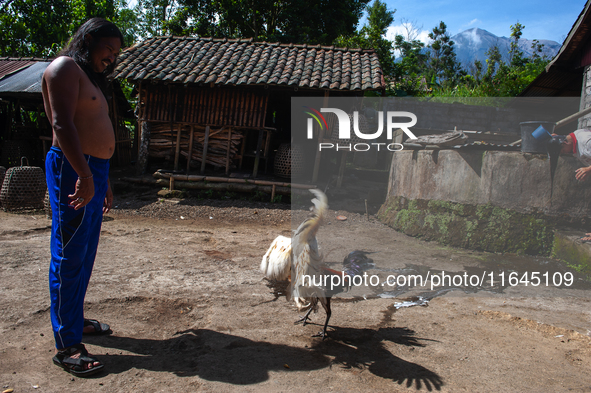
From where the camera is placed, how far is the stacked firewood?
9.30m

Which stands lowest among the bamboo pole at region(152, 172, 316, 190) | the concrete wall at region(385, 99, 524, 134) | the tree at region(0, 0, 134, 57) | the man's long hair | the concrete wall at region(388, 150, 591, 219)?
the bamboo pole at region(152, 172, 316, 190)

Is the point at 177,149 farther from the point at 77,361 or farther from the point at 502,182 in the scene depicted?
the point at 77,361

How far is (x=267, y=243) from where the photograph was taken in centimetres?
575

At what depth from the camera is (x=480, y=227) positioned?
19.2ft

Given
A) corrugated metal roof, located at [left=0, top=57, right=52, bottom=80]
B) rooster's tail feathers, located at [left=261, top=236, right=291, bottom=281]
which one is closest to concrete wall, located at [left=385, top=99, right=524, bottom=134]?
rooster's tail feathers, located at [left=261, top=236, right=291, bottom=281]

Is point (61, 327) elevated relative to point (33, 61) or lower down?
lower down

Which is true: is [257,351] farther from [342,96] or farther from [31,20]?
[31,20]

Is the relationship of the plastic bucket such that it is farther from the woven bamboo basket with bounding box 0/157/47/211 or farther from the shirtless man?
the woven bamboo basket with bounding box 0/157/47/211

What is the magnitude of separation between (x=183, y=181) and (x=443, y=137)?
19.2 ft

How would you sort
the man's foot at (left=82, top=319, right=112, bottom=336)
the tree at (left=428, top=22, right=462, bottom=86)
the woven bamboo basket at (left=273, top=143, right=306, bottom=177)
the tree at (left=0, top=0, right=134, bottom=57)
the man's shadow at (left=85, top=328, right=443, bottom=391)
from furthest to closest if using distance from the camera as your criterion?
the tree at (left=428, top=22, right=462, bottom=86) < the tree at (left=0, top=0, right=134, bottom=57) < the woven bamboo basket at (left=273, top=143, right=306, bottom=177) < the man's foot at (left=82, top=319, right=112, bottom=336) < the man's shadow at (left=85, top=328, right=443, bottom=391)

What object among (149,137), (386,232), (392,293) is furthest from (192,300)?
(149,137)

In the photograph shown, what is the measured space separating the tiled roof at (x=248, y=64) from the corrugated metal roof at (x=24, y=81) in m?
2.48

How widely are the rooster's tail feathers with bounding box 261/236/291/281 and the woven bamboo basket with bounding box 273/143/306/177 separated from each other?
6.35 meters

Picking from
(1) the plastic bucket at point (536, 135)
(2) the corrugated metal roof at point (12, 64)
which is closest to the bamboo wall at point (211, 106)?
(1) the plastic bucket at point (536, 135)
